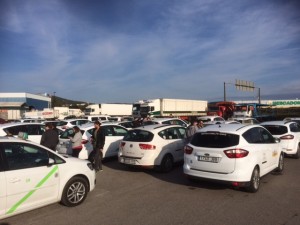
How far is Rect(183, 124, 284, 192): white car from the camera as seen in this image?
257 inches

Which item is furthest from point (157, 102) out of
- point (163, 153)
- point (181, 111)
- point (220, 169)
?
point (220, 169)

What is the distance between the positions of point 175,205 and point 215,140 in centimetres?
191

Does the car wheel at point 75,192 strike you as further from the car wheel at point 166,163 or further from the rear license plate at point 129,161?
the car wheel at point 166,163

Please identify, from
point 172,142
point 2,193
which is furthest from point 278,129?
point 2,193

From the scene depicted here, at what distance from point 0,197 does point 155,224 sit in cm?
Answer: 262

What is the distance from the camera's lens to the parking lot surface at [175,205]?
522 centimetres

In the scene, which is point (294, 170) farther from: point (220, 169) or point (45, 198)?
point (45, 198)

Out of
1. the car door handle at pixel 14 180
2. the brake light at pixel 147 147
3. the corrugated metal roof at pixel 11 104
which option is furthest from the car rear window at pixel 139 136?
the corrugated metal roof at pixel 11 104

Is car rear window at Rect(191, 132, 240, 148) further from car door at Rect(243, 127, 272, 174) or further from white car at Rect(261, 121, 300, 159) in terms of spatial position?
white car at Rect(261, 121, 300, 159)

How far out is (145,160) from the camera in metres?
8.78

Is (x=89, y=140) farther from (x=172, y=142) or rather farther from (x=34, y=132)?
(x=172, y=142)

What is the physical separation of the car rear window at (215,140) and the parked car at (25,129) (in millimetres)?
7074

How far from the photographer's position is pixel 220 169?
6.62 m

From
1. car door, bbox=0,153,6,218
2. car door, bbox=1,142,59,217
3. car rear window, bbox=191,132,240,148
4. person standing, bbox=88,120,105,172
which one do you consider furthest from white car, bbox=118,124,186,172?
car door, bbox=0,153,6,218
